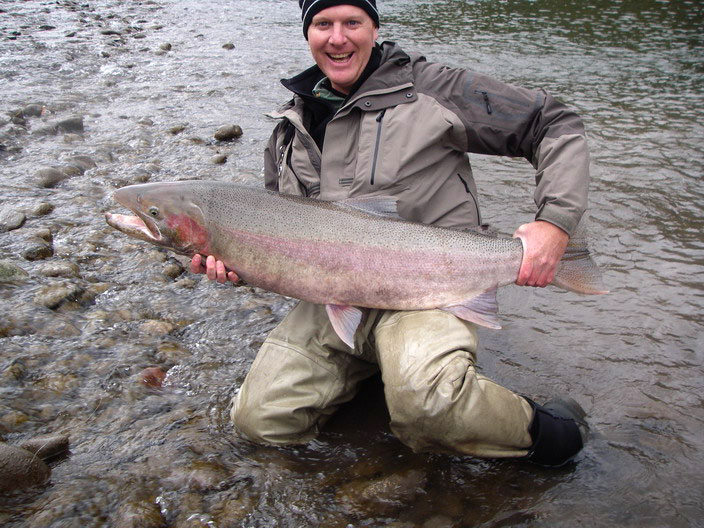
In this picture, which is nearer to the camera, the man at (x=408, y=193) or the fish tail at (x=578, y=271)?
the man at (x=408, y=193)

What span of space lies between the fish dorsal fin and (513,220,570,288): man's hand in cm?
63

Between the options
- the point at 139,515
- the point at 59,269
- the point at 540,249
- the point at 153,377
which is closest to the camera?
the point at 139,515

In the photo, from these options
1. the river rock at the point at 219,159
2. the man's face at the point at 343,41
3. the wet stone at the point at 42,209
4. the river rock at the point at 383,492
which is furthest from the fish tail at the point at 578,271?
the river rock at the point at 219,159

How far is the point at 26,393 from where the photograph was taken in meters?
3.17

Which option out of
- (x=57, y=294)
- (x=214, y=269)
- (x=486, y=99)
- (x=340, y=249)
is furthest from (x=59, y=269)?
(x=486, y=99)

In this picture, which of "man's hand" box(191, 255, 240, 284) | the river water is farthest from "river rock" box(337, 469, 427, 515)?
"man's hand" box(191, 255, 240, 284)

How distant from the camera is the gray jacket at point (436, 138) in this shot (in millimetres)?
3129

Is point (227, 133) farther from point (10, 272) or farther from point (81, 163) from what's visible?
point (10, 272)

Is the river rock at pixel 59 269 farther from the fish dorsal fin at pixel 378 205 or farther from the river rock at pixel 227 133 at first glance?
the river rock at pixel 227 133

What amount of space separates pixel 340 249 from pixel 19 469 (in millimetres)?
1691

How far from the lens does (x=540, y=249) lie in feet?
9.64

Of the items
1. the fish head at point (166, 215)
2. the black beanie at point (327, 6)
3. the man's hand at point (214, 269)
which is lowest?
the man's hand at point (214, 269)

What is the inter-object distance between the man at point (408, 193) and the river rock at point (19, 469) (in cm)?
88

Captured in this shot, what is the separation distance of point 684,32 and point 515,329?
1163 cm
